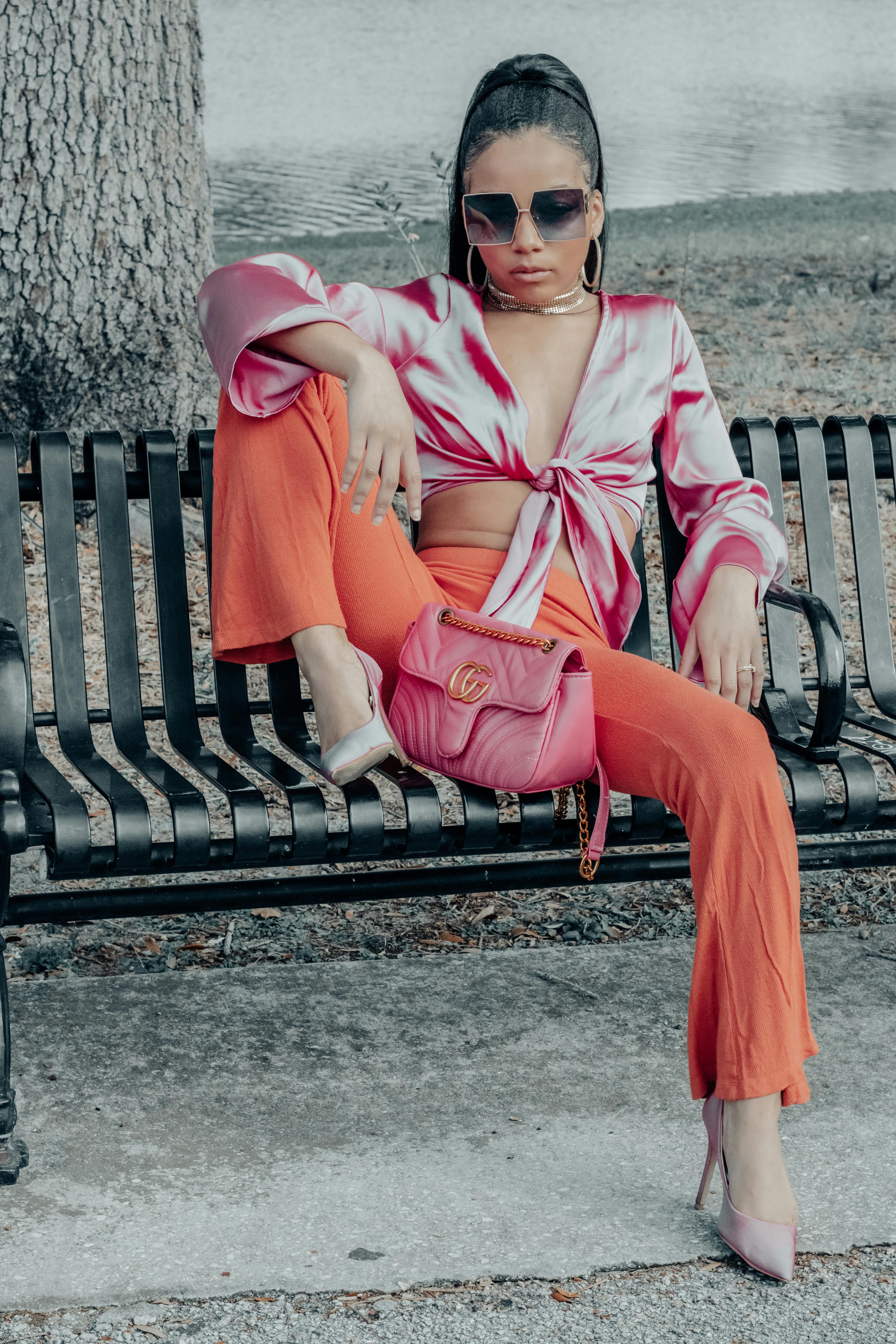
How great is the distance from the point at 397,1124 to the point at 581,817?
619mm

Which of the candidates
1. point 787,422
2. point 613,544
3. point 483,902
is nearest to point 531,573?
point 613,544

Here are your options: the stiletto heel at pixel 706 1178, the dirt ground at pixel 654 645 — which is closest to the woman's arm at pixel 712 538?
the dirt ground at pixel 654 645

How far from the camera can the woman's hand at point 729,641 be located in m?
2.43

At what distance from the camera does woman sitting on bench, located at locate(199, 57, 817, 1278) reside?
2.03 m

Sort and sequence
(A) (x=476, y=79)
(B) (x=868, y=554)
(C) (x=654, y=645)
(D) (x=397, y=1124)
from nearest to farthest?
1. (D) (x=397, y=1124)
2. (B) (x=868, y=554)
3. (C) (x=654, y=645)
4. (A) (x=476, y=79)

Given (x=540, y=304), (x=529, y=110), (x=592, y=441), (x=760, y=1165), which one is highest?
(x=529, y=110)

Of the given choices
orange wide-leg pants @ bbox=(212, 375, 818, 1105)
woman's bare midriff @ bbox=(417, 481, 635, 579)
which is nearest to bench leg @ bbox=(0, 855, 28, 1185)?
orange wide-leg pants @ bbox=(212, 375, 818, 1105)

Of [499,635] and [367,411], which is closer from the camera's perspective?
[367,411]

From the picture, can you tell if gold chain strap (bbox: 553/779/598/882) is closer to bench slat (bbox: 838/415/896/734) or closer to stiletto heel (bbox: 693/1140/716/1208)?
stiletto heel (bbox: 693/1140/716/1208)

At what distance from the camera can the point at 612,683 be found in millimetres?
2299

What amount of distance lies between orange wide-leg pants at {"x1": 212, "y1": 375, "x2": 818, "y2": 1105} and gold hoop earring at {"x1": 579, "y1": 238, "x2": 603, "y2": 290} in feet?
1.95

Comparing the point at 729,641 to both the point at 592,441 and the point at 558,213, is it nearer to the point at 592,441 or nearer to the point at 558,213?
the point at 592,441

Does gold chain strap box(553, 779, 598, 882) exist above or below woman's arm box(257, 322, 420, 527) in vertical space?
below

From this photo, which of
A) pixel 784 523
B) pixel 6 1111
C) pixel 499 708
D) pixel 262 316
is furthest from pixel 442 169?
pixel 6 1111
